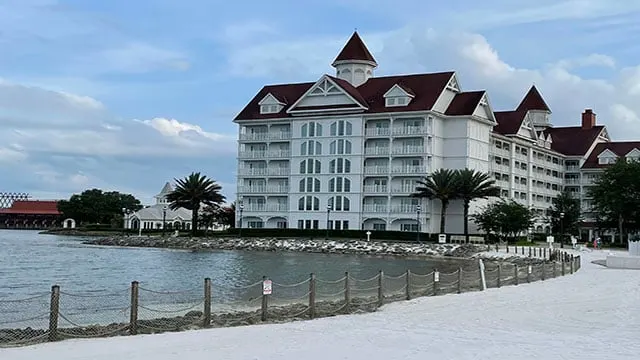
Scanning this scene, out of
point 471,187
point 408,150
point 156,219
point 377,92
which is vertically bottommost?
point 156,219

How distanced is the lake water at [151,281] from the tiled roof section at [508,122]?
41.5 metres

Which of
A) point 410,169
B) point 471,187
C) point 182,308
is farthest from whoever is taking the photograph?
point 410,169

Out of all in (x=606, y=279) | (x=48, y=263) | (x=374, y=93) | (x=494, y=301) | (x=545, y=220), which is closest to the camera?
(x=494, y=301)

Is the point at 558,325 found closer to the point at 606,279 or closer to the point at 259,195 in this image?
the point at 606,279

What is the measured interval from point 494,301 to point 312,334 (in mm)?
9514

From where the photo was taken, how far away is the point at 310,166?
3762 inches

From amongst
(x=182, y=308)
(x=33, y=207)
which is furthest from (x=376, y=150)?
(x=33, y=207)

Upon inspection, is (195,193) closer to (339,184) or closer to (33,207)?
(339,184)

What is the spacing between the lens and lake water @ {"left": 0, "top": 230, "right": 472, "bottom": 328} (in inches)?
1024

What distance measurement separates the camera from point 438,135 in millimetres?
92000

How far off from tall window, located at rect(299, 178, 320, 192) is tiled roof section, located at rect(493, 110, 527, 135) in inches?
1027

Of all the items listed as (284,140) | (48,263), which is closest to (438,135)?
(284,140)

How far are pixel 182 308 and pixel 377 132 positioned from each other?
68.9 meters

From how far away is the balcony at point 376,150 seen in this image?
9175 cm
